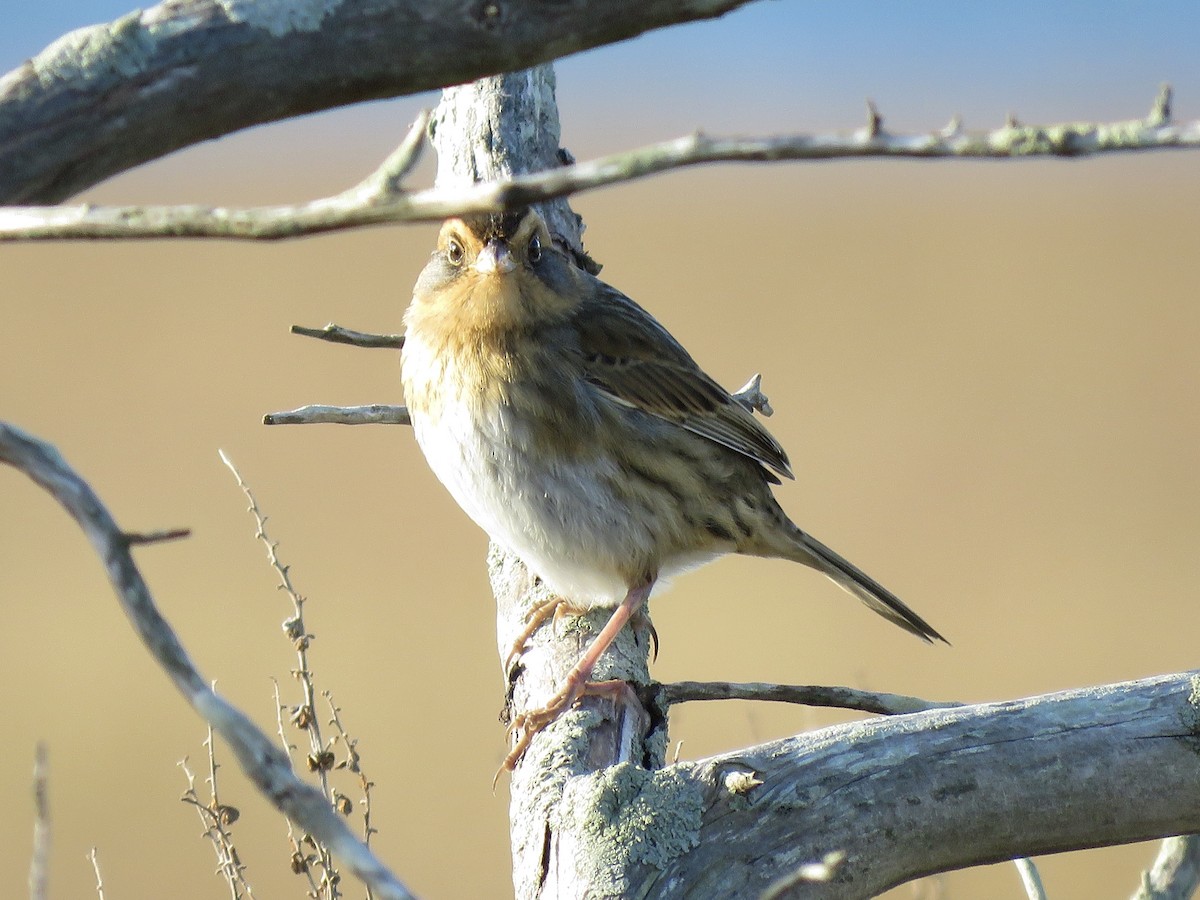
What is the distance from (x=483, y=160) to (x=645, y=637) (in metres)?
1.65

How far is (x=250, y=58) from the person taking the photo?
1.74 meters

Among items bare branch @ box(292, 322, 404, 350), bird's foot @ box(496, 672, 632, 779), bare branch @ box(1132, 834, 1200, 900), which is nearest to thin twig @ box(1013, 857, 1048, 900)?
bare branch @ box(1132, 834, 1200, 900)

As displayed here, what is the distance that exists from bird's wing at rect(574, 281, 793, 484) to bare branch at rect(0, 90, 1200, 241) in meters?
2.66

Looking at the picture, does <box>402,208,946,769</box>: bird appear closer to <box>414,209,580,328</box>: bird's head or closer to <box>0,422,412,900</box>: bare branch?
<box>414,209,580,328</box>: bird's head

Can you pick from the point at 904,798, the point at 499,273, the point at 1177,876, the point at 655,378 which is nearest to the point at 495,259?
the point at 499,273

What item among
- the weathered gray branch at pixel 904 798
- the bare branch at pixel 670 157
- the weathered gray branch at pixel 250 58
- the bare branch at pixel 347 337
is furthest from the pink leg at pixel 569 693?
the bare branch at pixel 670 157

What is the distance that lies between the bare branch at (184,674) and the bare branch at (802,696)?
1.60 m

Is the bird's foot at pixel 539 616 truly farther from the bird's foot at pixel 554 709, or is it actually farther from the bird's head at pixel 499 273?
the bird's head at pixel 499 273

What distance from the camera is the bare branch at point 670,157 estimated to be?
54.8 inches

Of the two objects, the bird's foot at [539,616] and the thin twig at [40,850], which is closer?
the thin twig at [40,850]

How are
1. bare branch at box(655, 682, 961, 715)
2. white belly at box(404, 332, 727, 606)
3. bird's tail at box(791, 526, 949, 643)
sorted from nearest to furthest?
bare branch at box(655, 682, 961, 715)
white belly at box(404, 332, 727, 606)
bird's tail at box(791, 526, 949, 643)

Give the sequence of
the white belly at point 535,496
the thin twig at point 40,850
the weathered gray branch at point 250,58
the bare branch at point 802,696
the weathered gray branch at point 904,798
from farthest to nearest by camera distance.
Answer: the white belly at point 535,496
the bare branch at point 802,696
the weathered gray branch at point 904,798
the thin twig at point 40,850
the weathered gray branch at point 250,58

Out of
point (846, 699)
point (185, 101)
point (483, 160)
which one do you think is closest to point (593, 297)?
point (483, 160)

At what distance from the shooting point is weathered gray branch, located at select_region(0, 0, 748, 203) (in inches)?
67.4
